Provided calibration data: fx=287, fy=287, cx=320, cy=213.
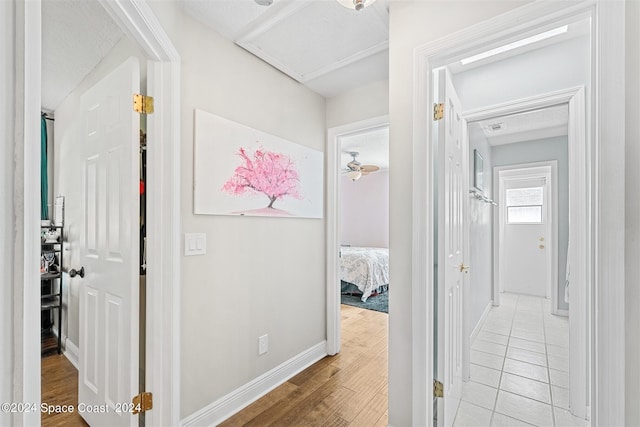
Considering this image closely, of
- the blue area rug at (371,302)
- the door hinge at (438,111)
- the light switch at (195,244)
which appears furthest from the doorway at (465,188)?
the blue area rug at (371,302)

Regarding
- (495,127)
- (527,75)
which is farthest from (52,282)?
(495,127)

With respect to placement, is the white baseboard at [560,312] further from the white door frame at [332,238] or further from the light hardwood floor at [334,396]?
the white door frame at [332,238]

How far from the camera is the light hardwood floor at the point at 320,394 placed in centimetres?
183

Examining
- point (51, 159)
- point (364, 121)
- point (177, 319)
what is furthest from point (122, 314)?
point (51, 159)

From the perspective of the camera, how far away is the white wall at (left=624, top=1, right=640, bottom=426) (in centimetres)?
104

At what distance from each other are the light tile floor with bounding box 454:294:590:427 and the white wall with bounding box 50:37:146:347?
3.17 meters

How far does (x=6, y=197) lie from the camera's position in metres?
0.57

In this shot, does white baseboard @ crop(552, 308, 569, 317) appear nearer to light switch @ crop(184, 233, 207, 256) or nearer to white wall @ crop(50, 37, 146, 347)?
light switch @ crop(184, 233, 207, 256)

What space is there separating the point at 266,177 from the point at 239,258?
62cm

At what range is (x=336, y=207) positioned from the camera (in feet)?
9.09

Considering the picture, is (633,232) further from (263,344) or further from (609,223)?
(263,344)

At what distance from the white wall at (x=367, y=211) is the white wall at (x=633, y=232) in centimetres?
594

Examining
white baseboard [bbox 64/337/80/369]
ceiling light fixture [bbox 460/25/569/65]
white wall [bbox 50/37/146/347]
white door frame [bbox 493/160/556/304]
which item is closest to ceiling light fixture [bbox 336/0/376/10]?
ceiling light fixture [bbox 460/25/569/65]

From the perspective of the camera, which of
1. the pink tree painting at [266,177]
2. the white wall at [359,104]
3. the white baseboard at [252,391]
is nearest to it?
the white baseboard at [252,391]
